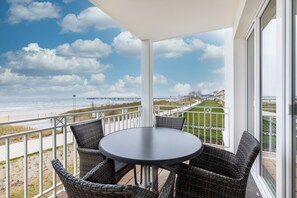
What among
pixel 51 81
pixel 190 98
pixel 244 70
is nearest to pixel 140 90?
pixel 190 98

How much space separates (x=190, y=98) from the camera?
5227mm

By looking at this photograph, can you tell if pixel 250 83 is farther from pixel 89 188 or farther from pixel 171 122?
pixel 89 188

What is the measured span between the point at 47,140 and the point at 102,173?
4626mm

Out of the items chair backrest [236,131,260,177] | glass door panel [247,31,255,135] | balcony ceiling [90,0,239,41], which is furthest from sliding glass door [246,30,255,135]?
chair backrest [236,131,260,177]

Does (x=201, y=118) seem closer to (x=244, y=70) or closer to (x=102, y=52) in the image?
(x=244, y=70)

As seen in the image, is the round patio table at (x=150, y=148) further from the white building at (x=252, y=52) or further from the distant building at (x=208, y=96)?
the distant building at (x=208, y=96)

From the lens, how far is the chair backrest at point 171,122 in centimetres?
281

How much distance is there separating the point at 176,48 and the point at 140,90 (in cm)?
280

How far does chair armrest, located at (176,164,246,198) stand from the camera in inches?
52.4

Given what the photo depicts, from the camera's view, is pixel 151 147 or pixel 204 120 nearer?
pixel 151 147

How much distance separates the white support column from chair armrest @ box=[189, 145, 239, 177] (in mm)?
2413

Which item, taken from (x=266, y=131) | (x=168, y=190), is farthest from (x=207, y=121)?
(x=168, y=190)

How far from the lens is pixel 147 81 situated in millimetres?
4188

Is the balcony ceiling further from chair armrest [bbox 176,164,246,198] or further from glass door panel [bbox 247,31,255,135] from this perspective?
chair armrest [bbox 176,164,246,198]
